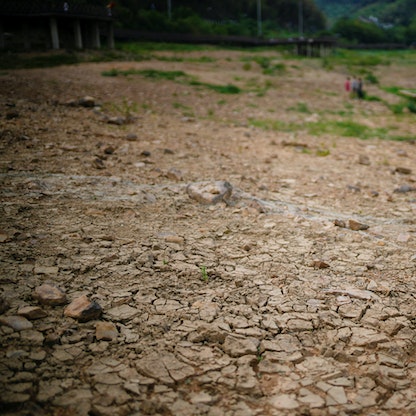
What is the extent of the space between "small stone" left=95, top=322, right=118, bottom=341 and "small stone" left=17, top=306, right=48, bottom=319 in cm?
34

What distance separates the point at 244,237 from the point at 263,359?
154 cm

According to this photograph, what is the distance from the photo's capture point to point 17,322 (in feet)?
7.24

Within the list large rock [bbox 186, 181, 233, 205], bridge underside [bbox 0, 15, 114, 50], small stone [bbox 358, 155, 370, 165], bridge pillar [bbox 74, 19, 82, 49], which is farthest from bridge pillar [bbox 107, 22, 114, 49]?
large rock [bbox 186, 181, 233, 205]

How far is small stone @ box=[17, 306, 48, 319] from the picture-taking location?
2262mm

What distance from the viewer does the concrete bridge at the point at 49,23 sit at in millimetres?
14133

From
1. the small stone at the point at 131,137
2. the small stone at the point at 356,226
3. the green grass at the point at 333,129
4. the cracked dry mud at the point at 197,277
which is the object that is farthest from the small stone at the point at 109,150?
the green grass at the point at 333,129

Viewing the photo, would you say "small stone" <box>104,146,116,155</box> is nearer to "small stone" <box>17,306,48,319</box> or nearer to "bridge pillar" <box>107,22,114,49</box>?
"small stone" <box>17,306,48,319</box>

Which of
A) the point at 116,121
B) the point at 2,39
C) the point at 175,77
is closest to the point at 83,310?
the point at 116,121

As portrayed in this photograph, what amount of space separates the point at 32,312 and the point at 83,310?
288 mm

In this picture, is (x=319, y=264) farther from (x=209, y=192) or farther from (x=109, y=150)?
(x=109, y=150)

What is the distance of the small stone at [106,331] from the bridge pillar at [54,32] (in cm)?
1686

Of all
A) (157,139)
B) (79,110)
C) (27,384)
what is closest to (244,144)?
(157,139)

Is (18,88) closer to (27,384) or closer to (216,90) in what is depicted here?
(216,90)

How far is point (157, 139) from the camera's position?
260 inches
